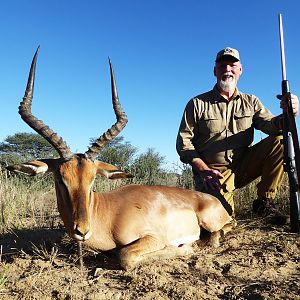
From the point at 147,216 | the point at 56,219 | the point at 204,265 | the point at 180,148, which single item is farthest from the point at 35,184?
the point at 204,265

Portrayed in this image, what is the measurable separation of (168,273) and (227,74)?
4.07m

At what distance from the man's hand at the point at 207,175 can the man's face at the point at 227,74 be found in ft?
4.67

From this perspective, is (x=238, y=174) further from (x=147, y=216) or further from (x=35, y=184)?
(x=35, y=184)

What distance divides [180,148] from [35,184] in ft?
16.7

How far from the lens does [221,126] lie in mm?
6895

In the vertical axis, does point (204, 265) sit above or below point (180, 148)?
below

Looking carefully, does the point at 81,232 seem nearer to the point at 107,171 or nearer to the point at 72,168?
the point at 72,168

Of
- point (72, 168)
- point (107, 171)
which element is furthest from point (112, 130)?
point (72, 168)

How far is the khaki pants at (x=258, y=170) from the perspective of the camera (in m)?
6.57

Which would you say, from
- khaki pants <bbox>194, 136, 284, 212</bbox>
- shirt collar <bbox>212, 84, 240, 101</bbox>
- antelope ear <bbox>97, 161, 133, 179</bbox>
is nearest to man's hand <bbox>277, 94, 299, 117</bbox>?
→ khaki pants <bbox>194, 136, 284, 212</bbox>

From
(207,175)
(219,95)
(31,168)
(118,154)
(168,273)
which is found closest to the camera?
(168,273)

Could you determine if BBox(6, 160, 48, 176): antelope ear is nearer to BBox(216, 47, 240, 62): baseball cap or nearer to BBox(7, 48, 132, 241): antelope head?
BBox(7, 48, 132, 241): antelope head

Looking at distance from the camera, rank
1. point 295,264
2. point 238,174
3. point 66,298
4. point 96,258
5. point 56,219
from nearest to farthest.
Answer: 1. point 66,298
2. point 295,264
3. point 96,258
4. point 238,174
5. point 56,219

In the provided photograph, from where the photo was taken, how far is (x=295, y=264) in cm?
420
